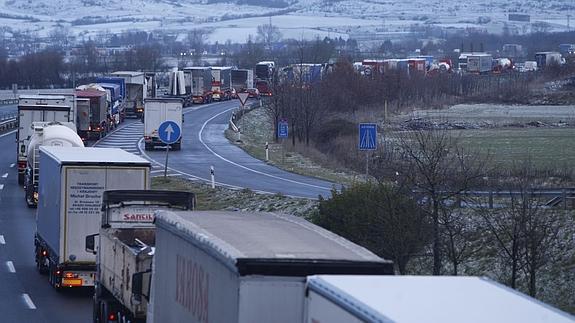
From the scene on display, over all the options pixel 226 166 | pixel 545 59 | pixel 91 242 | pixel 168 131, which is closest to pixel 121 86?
pixel 226 166

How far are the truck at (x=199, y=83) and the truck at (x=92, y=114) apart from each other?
3164 cm

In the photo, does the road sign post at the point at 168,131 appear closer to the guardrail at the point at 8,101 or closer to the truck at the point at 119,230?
the truck at the point at 119,230

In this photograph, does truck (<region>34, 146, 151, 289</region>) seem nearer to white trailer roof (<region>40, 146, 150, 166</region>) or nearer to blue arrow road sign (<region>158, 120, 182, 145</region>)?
white trailer roof (<region>40, 146, 150, 166</region>)

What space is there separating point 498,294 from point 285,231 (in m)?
3.20

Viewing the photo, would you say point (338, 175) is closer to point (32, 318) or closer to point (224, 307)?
point (32, 318)

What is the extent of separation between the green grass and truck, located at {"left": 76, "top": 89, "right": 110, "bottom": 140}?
18930 millimetres

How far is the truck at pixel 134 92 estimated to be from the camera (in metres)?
82.9

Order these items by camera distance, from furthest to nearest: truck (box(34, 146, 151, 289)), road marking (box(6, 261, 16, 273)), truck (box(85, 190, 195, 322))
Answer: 1. road marking (box(6, 261, 16, 273))
2. truck (box(34, 146, 151, 289))
3. truck (box(85, 190, 195, 322))

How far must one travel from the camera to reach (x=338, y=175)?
43.8m

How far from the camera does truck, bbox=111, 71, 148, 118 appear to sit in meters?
82.9

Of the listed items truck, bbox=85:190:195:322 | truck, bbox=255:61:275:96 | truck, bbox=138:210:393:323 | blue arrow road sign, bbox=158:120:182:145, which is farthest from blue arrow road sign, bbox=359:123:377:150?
truck, bbox=255:61:275:96

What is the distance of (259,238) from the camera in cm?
1038

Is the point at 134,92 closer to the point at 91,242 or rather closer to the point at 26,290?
the point at 26,290

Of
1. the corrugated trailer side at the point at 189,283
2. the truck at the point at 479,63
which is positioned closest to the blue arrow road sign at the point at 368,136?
the corrugated trailer side at the point at 189,283
